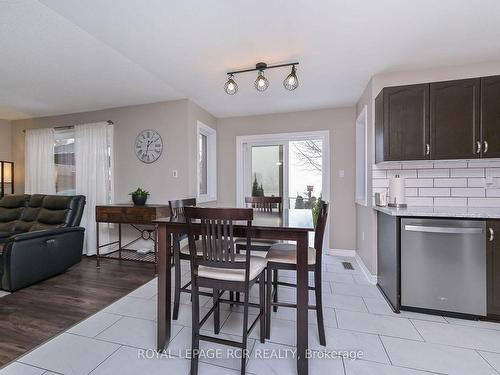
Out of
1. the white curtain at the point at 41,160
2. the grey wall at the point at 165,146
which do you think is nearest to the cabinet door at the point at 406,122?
the grey wall at the point at 165,146

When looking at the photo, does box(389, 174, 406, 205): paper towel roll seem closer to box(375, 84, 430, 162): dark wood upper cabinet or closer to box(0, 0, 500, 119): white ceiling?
box(375, 84, 430, 162): dark wood upper cabinet

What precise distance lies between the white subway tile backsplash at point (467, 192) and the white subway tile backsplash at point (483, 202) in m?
0.05

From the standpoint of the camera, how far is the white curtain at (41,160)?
172 inches

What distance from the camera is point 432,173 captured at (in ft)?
8.86

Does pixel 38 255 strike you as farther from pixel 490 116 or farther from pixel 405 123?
pixel 490 116

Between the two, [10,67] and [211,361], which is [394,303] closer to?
[211,361]

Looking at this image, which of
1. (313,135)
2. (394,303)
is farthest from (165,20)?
(394,303)

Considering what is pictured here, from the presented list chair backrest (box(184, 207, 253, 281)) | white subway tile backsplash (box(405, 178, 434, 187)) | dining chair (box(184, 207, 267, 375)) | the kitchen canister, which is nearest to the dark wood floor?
dining chair (box(184, 207, 267, 375))

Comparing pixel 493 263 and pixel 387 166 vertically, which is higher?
pixel 387 166

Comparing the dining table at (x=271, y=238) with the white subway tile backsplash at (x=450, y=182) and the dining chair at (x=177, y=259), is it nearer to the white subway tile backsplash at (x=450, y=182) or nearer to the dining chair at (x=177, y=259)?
the dining chair at (x=177, y=259)

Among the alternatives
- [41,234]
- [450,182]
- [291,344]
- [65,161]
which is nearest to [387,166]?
[450,182]

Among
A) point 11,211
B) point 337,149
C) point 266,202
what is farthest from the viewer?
point 337,149

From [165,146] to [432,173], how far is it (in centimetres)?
361

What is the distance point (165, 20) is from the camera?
6.27ft
